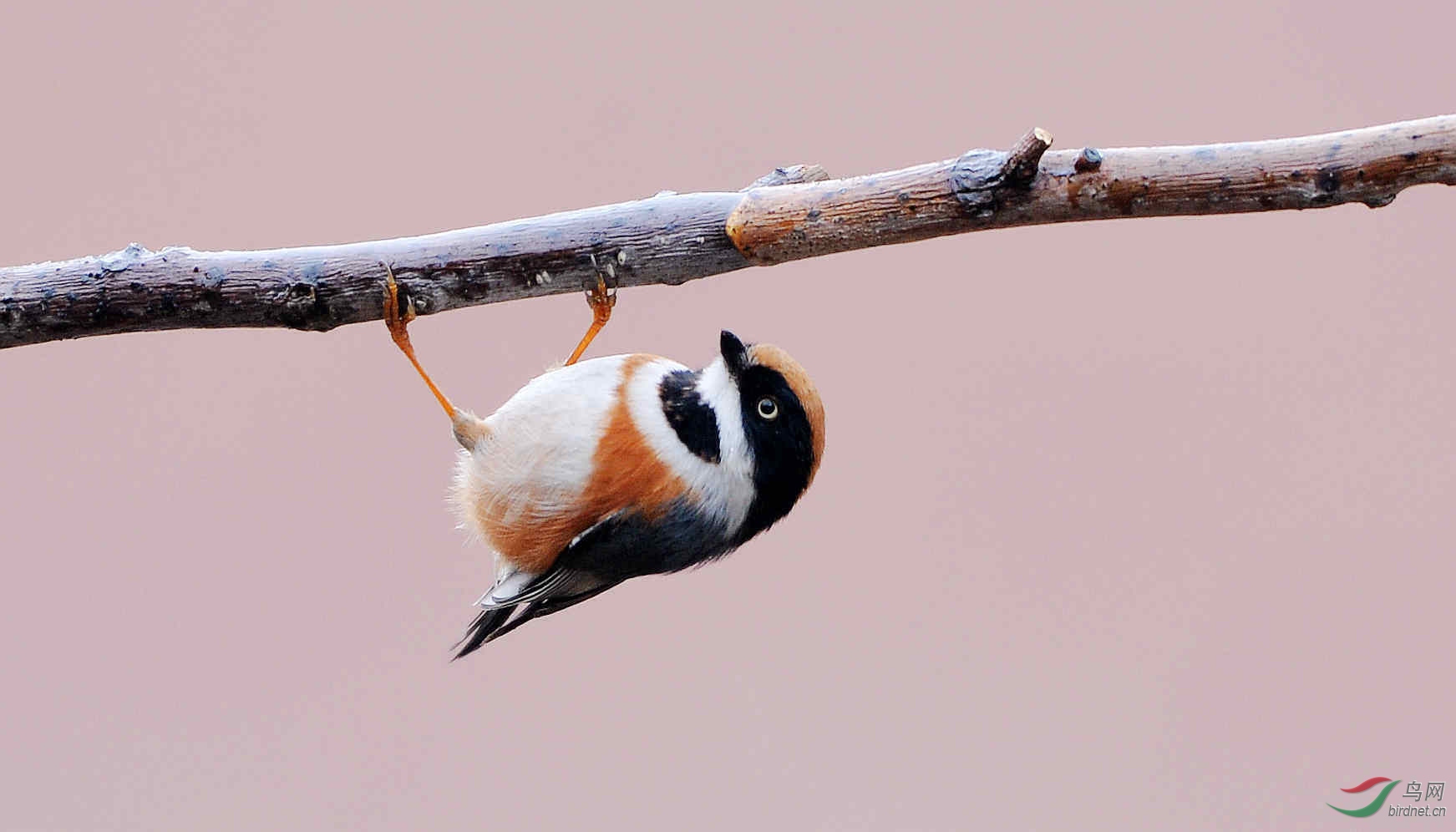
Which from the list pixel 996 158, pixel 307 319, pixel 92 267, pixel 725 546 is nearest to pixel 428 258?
pixel 307 319

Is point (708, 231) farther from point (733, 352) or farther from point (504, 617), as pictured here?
point (504, 617)

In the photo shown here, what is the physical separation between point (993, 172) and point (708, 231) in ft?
1.53

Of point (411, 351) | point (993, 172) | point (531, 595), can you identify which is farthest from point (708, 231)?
point (531, 595)

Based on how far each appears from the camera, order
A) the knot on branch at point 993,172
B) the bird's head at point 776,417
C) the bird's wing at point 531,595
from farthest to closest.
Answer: the bird's wing at point 531,595 < the bird's head at point 776,417 < the knot on branch at point 993,172

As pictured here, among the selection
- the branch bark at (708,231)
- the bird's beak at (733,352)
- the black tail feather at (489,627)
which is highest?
the branch bark at (708,231)

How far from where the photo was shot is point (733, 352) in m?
2.03

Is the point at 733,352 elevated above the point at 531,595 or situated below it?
above

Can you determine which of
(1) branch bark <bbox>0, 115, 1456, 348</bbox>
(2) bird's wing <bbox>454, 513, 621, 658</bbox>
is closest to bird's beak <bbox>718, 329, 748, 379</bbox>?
(1) branch bark <bbox>0, 115, 1456, 348</bbox>

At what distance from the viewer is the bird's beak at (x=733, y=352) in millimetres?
2008

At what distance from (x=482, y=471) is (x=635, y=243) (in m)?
0.57

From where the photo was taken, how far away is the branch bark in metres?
1.75

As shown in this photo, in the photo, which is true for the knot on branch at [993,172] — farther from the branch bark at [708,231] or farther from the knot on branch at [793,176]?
the knot on branch at [793,176]

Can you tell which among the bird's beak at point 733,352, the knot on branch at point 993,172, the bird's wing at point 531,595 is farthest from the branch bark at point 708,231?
the bird's wing at point 531,595

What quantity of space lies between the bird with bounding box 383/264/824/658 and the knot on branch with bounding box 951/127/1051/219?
402mm
